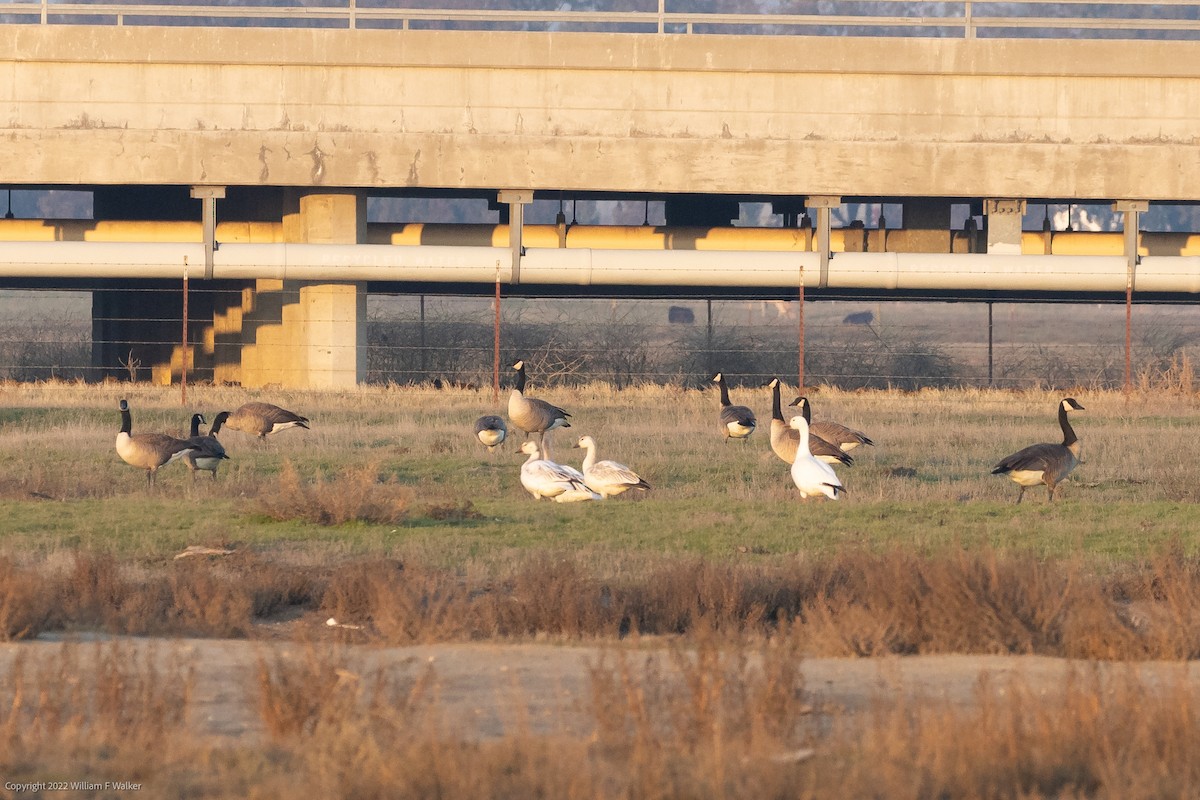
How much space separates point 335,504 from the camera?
15.3 metres

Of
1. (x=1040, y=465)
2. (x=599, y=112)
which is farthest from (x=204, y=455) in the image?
(x=599, y=112)

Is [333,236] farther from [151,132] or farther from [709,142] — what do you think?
[709,142]

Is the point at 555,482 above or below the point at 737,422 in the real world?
below

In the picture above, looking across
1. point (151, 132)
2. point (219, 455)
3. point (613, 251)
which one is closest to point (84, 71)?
point (151, 132)

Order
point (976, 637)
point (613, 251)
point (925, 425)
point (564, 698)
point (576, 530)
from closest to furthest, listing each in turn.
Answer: point (564, 698), point (976, 637), point (576, 530), point (925, 425), point (613, 251)

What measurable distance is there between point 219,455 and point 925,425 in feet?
41.0

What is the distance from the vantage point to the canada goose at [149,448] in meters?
17.5

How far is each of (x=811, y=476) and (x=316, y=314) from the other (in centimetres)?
1986

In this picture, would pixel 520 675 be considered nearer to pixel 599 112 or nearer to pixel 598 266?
pixel 598 266

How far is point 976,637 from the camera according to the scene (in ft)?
34.4

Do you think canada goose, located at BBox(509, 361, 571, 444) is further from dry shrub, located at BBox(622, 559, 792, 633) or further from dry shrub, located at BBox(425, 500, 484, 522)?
dry shrub, located at BBox(622, 559, 792, 633)

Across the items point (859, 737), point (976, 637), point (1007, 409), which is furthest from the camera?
point (1007, 409)

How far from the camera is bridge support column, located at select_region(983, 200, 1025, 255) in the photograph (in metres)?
34.9

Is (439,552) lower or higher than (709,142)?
lower
